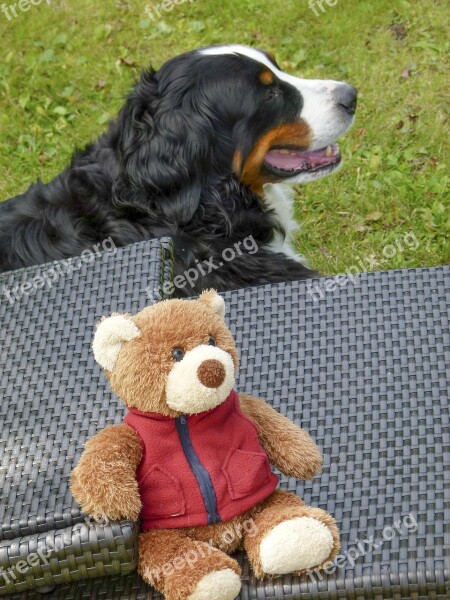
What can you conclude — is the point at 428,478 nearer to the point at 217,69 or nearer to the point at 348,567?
the point at 348,567

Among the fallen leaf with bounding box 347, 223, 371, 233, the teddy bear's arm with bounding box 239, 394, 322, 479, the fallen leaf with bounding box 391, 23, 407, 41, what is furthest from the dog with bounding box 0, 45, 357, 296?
the fallen leaf with bounding box 391, 23, 407, 41

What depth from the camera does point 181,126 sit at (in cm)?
294

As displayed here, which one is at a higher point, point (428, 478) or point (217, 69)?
point (217, 69)

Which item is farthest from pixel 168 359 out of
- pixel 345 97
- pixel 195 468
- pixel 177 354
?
pixel 345 97

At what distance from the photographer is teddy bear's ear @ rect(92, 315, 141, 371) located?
1.55 metres

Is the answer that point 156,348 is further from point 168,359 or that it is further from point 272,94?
point 272,94

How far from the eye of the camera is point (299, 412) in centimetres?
206

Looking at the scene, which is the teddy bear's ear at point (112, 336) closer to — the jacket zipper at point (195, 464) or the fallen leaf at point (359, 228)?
the jacket zipper at point (195, 464)

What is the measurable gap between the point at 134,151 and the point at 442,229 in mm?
1609

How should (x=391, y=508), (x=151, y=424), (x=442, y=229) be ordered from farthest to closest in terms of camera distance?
(x=442, y=229) → (x=391, y=508) → (x=151, y=424)

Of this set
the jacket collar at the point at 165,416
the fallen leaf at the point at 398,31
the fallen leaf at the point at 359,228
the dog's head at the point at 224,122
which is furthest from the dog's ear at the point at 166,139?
the fallen leaf at the point at 398,31

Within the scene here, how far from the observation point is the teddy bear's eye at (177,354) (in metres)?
1.55

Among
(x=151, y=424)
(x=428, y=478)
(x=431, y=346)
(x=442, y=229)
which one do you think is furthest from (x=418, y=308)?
(x=442, y=229)

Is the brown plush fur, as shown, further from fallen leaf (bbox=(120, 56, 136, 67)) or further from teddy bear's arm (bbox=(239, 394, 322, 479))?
fallen leaf (bbox=(120, 56, 136, 67))
